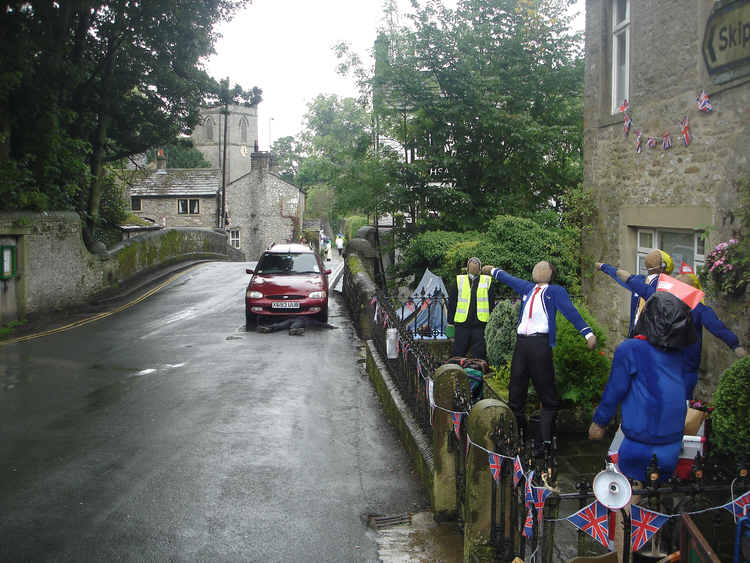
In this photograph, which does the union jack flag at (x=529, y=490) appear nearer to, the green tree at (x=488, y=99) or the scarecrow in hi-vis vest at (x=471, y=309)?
the scarecrow in hi-vis vest at (x=471, y=309)

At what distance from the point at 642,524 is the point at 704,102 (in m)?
6.39

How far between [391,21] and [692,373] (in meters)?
26.3

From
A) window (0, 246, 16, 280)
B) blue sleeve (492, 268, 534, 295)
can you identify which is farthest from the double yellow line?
blue sleeve (492, 268, 534, 295)

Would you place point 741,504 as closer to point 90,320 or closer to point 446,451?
point 446,451

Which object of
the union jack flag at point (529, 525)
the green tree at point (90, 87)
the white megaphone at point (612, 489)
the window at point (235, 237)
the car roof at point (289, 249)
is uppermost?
the green tree at point (90, 87)

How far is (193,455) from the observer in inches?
283

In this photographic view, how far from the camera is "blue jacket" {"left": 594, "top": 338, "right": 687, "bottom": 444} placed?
4.38 metres

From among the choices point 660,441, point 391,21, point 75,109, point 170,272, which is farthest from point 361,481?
point 391,21

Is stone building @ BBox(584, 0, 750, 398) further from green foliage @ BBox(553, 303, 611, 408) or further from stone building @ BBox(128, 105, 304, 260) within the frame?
stone building @ BBox(128, 105, 304, 260)

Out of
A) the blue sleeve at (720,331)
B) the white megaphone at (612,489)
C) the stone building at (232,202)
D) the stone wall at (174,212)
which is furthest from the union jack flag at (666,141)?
the stone wall at (174,212)

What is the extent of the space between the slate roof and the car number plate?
38.7m

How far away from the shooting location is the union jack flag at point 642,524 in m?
3.50

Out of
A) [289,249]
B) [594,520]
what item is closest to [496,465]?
[594,520]

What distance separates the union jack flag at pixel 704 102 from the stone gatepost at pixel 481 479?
5.62 meters
